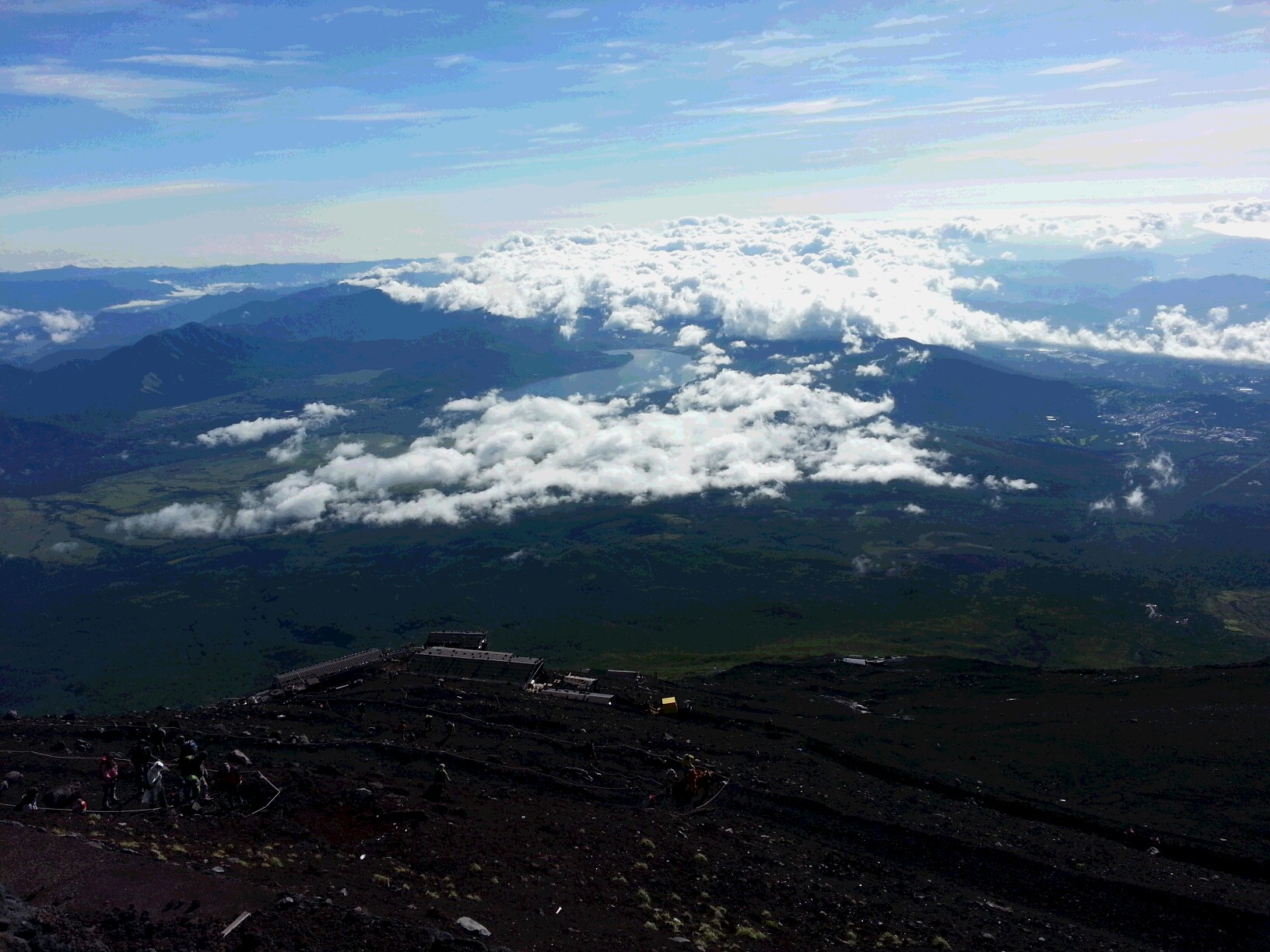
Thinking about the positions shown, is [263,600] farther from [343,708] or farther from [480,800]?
[480,800]

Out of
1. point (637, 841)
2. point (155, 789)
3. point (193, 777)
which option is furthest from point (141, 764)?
point (637, 841)

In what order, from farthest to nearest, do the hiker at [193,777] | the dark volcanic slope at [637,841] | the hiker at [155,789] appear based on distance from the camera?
the hiker at [193,777] < the hiker at [155,789] < the dark volcanic slope at [637,841]

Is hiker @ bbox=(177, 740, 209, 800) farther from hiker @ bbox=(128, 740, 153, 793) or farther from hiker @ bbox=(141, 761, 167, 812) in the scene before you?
hiker @ bbox=(128, 740, 153, 793)

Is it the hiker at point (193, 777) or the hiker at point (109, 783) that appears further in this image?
the hiker at point (193, 777)

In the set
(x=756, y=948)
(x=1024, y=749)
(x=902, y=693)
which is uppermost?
Answer: (x=756, y=948)

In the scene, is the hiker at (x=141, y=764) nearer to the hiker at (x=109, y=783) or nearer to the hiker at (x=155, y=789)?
the hiker at (x=155, y=789)

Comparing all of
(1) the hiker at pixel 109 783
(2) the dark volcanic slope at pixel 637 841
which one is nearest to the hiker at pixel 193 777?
(2) the dark volcanic slope at pixel 637 841

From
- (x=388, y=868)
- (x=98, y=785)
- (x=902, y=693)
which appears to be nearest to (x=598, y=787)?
(x=388, y=868)
